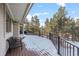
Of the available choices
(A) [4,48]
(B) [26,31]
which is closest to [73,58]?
(B) [26,31]

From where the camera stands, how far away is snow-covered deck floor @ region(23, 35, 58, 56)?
5773 millimetres

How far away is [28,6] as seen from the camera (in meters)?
5.70

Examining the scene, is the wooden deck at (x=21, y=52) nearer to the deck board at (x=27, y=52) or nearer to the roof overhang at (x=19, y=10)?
the deck board at (x=27, y=52)

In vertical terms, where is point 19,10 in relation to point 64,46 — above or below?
above

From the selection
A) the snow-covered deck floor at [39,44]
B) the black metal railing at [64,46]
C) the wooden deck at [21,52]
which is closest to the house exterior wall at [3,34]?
the wooden deck at [21,52]

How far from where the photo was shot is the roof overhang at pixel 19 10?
5668 millimetres

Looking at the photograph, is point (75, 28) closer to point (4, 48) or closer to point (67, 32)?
point (67, 32)

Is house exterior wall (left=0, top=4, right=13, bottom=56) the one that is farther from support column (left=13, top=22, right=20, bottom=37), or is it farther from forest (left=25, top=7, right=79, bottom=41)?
forest (left=25, top=7, right=79, bottom=41)

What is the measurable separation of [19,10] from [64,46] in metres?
1.33

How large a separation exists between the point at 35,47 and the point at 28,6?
36.0 inches

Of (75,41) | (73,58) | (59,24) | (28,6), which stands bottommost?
(73,58)

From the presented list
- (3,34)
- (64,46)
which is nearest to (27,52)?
(3,34)

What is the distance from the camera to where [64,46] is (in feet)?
19.4

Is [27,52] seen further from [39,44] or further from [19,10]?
[19,10]
